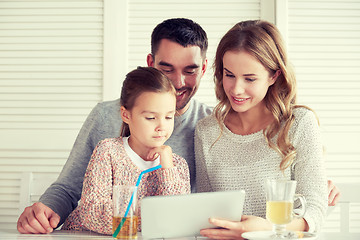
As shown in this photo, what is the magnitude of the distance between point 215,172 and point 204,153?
9 cm

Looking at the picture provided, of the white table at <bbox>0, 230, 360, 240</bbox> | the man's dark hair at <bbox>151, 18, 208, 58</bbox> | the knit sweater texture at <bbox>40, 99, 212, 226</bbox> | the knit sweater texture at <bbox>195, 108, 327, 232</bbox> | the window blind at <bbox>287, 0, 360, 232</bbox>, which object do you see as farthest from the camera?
the window blind at <bbox>287, 0, 360, 232</bbox>

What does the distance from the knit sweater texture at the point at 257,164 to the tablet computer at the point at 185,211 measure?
0.38m

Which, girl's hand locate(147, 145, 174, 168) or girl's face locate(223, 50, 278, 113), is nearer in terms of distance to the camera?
girl's hand locate(147, 145, 174, 168)

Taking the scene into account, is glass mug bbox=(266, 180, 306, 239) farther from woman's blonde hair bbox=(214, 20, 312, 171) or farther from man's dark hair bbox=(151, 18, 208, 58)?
man's dark hair bbox=(151, 18, 208, 58)

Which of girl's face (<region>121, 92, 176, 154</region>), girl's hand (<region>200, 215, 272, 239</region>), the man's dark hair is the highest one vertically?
the man's dark hair

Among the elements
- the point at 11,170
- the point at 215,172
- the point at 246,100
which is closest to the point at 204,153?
the point at 215,172

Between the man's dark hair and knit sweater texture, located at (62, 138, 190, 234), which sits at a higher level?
the man's dark hair

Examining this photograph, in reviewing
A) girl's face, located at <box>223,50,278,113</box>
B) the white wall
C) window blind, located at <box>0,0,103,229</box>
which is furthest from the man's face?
window blind, located at <box>0,0,103,229</box>

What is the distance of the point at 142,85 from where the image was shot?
1.68m

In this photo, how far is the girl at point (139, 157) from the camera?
1.59 meters

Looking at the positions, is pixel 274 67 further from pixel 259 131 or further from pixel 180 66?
pixel 180 66

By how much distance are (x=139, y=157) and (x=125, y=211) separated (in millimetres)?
339

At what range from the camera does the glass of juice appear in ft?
4.57

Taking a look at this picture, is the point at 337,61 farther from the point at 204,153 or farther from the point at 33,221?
the point at 33,221
